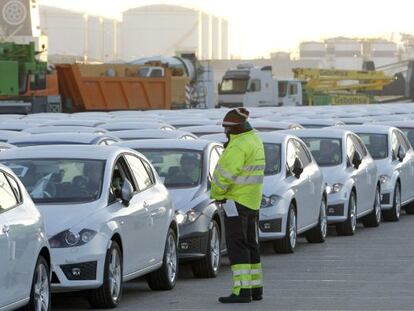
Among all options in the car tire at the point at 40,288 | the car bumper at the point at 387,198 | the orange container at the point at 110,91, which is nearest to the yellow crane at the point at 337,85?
the orange container at the point at 110,91

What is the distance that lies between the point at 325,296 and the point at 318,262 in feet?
12.1

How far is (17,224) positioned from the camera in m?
11.0

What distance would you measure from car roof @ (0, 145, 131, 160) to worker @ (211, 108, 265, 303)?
1.11 meters

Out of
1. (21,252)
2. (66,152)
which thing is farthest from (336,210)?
(21,252)

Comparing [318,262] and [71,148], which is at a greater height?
[71,148]

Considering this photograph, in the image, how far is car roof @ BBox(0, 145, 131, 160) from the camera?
14.2 metres

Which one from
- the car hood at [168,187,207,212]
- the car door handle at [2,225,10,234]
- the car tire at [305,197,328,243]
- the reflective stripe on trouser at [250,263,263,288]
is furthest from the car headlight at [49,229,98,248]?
the car tire at [305,197,328,243]

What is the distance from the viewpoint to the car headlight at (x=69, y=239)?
12.8 metres

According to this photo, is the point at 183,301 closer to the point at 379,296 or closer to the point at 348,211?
the point at 379,296

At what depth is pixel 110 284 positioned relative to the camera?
42.8ft

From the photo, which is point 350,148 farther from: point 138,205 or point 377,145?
point 138,205

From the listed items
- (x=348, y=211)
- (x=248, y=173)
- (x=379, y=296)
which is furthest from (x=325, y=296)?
(x=348, y=211)

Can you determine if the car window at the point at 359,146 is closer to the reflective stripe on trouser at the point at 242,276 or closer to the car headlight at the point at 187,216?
the car headlight at the point at 187,216

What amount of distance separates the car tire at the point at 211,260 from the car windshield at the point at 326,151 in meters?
7.03
